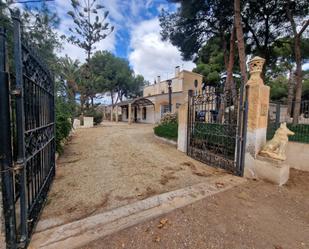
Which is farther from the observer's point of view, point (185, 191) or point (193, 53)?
point (193, 53)

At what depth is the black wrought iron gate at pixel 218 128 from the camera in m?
4.07

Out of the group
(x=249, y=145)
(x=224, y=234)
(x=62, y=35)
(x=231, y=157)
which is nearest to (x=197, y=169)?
(x=231, y=157)

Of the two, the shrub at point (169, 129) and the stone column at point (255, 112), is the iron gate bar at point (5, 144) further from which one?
the shrub at point (169, 129)

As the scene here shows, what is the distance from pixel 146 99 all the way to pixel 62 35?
10767 mm

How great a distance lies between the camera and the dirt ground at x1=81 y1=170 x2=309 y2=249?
1.91m

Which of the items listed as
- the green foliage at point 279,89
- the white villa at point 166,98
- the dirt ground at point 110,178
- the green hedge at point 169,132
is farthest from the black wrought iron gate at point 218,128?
the green foliage at point 279,89

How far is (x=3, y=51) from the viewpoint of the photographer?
57.8 inches

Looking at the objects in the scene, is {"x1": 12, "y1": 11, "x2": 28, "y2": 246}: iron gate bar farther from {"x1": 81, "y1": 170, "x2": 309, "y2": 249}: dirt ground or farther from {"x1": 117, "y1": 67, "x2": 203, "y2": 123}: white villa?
{"x1": 117, "y1": 67, "x2": 203, "y2": 123}: white villa

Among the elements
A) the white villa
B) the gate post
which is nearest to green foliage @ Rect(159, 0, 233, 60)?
the gate post

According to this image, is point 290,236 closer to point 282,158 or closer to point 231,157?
point 282,158

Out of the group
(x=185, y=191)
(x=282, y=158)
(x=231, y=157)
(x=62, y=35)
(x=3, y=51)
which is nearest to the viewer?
(x=3, y=51)

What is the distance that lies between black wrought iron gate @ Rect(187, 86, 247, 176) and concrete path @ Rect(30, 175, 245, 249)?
126 centimetres

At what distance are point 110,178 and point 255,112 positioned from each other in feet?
11.2

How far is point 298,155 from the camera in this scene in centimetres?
461
